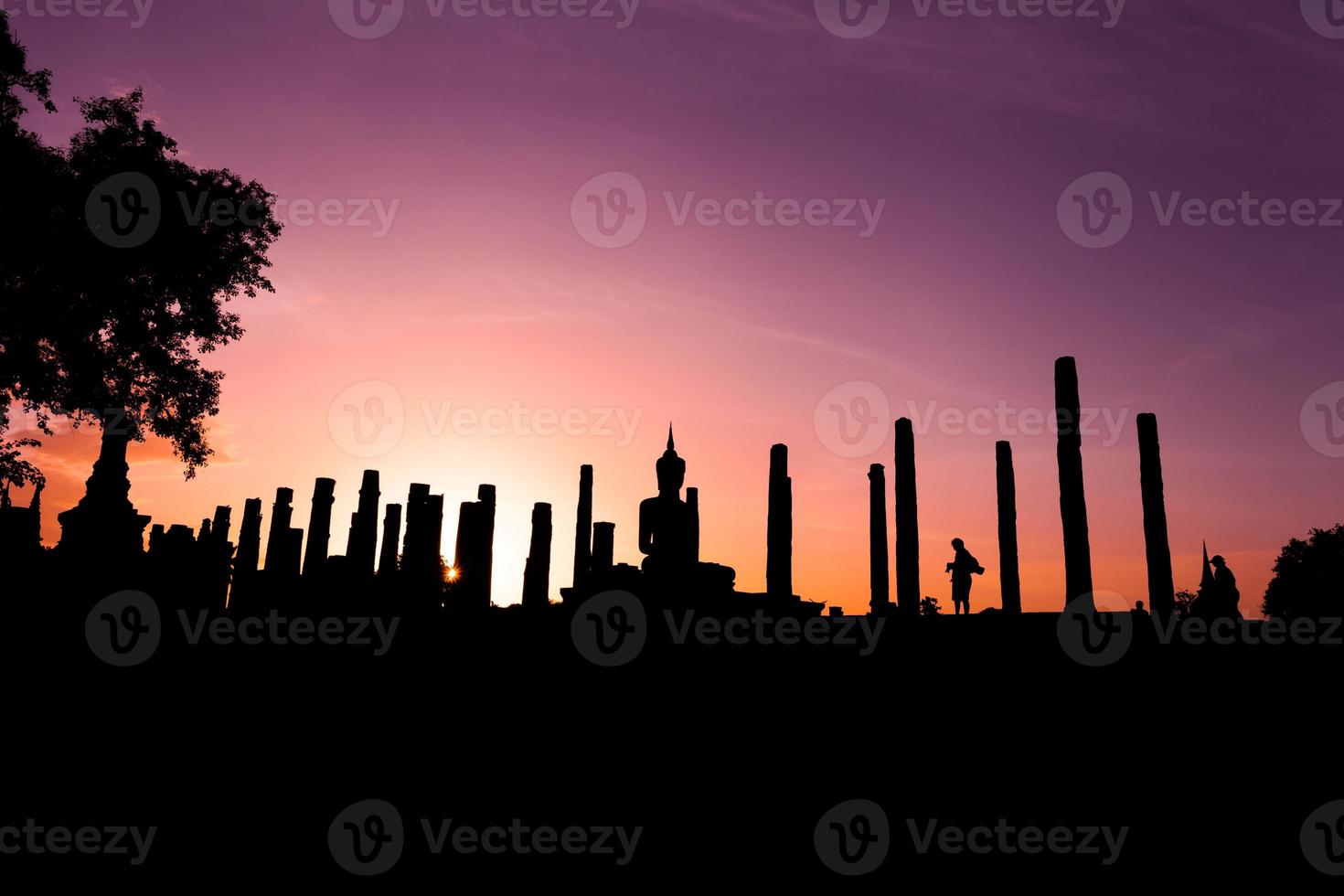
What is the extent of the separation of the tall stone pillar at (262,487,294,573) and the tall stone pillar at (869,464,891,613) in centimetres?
1004

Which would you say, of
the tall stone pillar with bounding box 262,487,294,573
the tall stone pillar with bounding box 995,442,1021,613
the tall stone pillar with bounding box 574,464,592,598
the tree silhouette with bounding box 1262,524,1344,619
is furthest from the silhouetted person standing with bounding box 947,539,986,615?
the tree silhouette with bounding box 1262,524,1344,619

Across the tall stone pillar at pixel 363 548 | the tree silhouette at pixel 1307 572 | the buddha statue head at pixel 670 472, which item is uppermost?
the tree silhouette at pixel 1307 572

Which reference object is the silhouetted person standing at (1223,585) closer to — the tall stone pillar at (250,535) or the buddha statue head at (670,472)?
the buddha statue head at (670,472)

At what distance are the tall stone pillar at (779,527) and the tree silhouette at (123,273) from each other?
15.5 meters

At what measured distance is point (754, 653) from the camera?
8.24m

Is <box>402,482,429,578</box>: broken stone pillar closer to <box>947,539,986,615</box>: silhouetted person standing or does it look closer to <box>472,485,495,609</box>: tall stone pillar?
<box>472,485,495,609</box>: tall stone pillar

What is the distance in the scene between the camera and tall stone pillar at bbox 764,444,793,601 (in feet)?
44.0

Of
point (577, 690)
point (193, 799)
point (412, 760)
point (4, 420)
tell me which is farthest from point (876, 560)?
point (4, 420)

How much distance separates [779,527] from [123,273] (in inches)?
743

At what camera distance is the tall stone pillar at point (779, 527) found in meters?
13.4

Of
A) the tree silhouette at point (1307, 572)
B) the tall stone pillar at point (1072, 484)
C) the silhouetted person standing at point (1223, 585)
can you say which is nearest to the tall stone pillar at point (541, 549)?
the tall stone pillar at point (1072, 484)

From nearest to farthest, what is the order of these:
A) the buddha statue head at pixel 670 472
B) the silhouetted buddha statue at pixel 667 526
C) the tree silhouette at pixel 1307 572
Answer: the silhouetted buddha statue at pixel 667 526 < the buddha statue head at pixel 670 472 < the tree silhouette at pixel 1307 572

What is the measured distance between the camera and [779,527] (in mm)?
14281

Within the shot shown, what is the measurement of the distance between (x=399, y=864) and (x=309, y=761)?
1.57m
